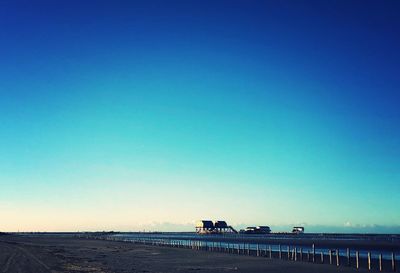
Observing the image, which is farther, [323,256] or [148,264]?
[323,256]

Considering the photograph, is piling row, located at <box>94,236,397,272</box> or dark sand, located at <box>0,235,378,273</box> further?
piling row, located at <box>94,236,397,272</box>

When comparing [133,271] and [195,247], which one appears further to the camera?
[195,247]

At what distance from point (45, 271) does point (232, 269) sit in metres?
15.1

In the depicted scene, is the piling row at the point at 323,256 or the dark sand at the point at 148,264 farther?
the piling row at the point at 323,256

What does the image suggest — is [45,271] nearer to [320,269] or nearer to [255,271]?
[255,271]

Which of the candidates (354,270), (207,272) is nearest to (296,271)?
(354,270)

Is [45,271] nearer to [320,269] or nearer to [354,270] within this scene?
[320,269]

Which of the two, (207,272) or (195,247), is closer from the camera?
(207,272)

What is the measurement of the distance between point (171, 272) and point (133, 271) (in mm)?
3021

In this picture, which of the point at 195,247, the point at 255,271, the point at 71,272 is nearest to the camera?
the point at 71,272

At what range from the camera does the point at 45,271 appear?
34.1 meters

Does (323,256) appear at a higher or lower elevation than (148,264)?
Answer: lower

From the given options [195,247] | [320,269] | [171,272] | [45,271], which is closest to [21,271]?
[45,271]

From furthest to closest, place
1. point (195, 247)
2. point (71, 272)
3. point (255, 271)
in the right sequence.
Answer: point (195, 247) → point (255, 271) → point (71, 272)
